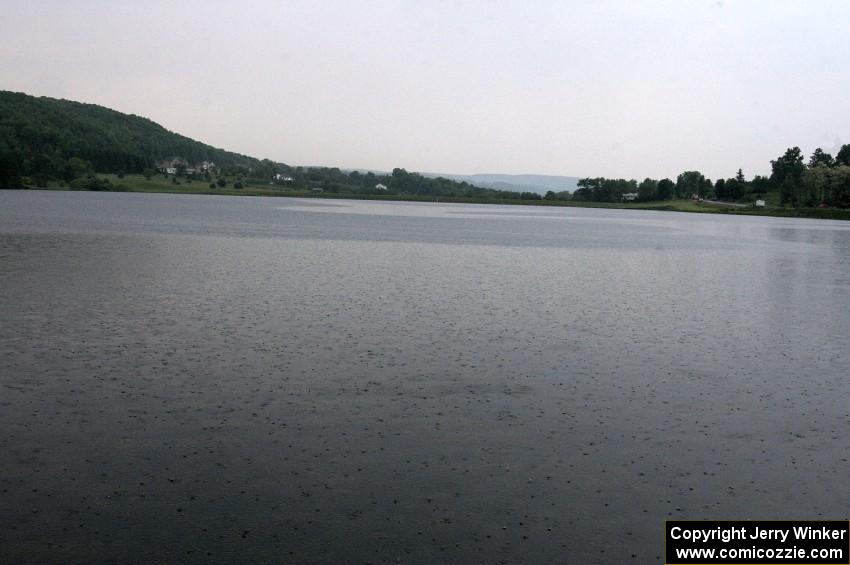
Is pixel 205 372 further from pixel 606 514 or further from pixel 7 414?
pixel 606 514

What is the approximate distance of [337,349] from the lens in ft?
66.9

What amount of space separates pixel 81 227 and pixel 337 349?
169ft

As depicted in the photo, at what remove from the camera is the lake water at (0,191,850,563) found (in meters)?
10.1

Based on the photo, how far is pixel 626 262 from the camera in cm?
5194

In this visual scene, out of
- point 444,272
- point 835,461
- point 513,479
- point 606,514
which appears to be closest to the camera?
point 606,514

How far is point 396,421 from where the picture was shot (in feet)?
47.4

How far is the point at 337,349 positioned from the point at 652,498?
1063cm

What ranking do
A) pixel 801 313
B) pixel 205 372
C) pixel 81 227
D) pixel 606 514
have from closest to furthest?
1. pixel 606 514
2. pixel 205 372
3. pixel 801 313
4. pixel 81 227

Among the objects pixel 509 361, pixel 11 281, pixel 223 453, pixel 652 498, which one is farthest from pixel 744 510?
pixel 11 281

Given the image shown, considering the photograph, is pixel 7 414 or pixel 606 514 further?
pixel 7 414

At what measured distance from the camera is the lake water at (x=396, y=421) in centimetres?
1009

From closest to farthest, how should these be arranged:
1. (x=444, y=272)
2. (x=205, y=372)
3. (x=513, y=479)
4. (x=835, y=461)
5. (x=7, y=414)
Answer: (x=513, y=479)
(x=835, y=461)
(x=7, y=414)
(x=205, y=372)
(x=444, y=272)

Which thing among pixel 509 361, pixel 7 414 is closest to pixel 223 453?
pixel 7 414

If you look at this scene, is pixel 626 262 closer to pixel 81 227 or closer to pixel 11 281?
pixel 11 281
